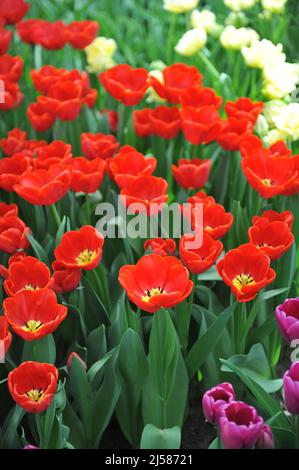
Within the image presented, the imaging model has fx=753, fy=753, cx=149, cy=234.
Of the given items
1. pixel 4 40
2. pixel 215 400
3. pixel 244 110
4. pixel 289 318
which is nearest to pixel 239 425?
pixel 215 400

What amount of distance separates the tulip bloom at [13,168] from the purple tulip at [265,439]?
0.79 m

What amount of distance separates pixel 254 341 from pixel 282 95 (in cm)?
75

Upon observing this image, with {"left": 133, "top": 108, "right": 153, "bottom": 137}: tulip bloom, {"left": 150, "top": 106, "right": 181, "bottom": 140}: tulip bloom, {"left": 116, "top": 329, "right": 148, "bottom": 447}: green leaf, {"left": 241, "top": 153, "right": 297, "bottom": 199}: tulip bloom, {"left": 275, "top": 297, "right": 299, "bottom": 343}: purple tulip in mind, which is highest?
{"left": 241, "top": 153, "right": 297, "bottom": 199}: tulip bloom

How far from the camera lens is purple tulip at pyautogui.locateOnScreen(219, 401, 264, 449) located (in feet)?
3.36

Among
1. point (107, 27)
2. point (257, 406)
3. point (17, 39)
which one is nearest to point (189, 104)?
point (257, 406)

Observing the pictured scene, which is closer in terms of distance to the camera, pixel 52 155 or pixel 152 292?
pixel 152 292

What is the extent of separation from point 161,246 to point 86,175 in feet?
0.82

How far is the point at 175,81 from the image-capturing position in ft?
6.34

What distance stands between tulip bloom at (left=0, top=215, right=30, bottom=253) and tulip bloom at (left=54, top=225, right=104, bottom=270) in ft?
0.43

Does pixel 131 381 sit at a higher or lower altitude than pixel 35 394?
lower

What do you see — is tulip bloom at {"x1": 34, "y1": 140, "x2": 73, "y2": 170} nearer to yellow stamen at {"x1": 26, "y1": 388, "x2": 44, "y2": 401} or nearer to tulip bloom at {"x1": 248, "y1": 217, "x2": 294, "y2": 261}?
tulip bloom at {"x1": 248, "y1": 217, "x2": 294, "y2": 261}

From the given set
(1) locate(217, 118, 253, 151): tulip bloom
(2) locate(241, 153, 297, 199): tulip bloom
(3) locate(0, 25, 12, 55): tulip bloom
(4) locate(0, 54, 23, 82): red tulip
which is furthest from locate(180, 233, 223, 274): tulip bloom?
(3) locate(0, 25, 12, 55): tulip bloom

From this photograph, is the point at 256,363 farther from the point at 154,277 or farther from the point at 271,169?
the point at 271,169

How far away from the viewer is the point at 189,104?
1.82 m
